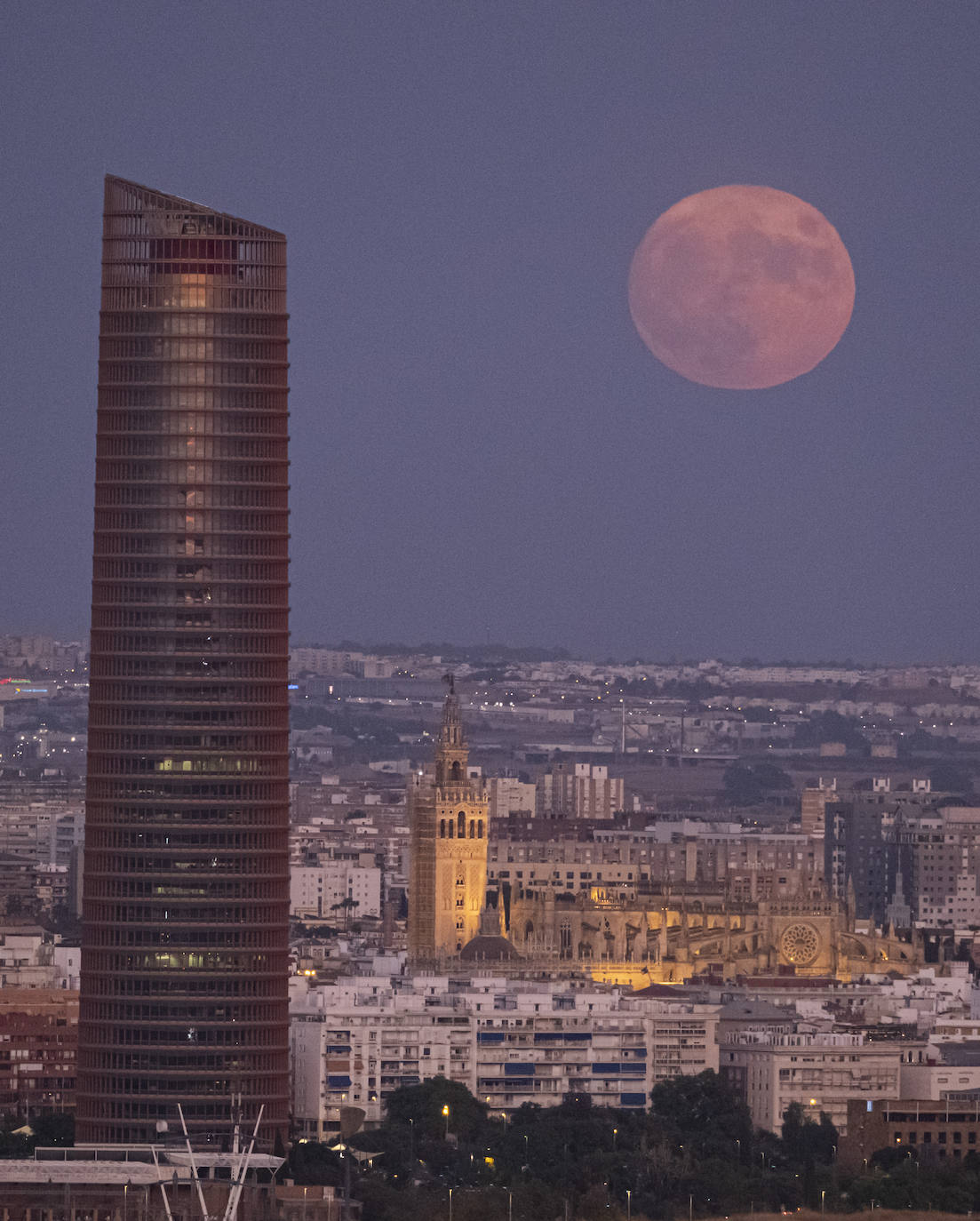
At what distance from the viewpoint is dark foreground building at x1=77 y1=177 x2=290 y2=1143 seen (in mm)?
120375

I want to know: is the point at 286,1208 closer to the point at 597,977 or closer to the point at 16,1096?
the point at 16,1096

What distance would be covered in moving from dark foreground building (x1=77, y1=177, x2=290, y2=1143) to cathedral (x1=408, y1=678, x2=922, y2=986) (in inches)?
2128

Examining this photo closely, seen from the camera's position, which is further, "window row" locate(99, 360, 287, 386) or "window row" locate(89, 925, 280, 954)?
"window row" locate(99, 360, 287, 386)

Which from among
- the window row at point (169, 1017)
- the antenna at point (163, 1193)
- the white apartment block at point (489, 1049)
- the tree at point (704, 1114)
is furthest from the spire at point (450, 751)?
the antenna at point (163, 1193)

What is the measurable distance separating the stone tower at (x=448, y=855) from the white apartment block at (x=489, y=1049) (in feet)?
116

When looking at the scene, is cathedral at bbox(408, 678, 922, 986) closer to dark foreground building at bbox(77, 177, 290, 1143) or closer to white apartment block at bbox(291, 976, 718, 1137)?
white apartment block at bbox(291, 976, 718, 1137)

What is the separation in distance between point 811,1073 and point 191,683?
81.9 ft

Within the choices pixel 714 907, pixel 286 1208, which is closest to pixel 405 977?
pixel 714 907

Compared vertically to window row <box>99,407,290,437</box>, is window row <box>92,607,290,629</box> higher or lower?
lower

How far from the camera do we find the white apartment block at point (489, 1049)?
13800 cm

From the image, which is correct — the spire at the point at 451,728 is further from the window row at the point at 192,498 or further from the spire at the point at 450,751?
the window row at the point at 192,498

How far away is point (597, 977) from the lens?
568ft

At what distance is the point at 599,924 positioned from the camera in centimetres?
18288

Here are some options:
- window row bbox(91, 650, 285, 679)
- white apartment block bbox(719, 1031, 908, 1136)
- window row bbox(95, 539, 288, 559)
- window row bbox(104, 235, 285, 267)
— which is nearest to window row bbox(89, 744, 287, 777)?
window row bbox(91, 650, 285, 679)
